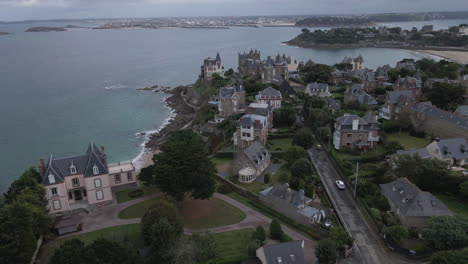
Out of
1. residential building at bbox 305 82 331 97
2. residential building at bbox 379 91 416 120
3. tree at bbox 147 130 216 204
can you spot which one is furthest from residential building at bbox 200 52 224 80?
tree at bbox 147 130 216 204

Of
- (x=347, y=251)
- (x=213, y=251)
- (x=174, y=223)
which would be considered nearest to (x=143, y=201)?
(x=174, y=223)

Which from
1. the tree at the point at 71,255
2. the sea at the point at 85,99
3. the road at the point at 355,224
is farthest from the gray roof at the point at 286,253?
the sea at the point at 85,99

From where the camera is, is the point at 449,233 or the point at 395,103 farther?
the point at 395,103

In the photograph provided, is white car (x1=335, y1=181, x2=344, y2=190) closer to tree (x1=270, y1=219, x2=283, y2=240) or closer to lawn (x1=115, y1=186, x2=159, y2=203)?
tree (x1=270, y1=219, x2=283, y2=240)

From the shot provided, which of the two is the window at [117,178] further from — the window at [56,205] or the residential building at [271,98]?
the residential building at [271,98]

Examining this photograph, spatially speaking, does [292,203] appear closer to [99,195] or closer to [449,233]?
[449,233]

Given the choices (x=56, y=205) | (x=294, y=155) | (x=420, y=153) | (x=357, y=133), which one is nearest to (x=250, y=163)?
(x=294, y=155)
